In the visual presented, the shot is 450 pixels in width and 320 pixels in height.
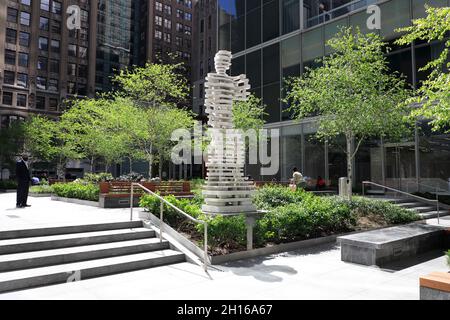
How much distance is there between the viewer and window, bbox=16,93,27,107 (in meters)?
56.9

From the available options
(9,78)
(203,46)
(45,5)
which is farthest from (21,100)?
(203,46)

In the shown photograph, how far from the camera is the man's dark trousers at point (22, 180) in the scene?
43.2 feet

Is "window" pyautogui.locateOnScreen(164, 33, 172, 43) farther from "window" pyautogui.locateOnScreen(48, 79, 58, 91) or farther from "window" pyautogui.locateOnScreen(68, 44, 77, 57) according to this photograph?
"window" pyautogui.locateOnScreen(48, 79, 58, 91)

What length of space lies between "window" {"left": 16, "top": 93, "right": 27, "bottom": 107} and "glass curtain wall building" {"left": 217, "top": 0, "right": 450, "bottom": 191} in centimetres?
3914

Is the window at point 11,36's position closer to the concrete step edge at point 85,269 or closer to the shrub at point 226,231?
the shrub at point 226,231

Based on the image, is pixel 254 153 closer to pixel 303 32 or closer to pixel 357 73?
pixel 303 32

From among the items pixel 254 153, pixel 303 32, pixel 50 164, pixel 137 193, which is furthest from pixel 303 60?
pixel 50 164

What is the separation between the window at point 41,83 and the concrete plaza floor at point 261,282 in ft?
193

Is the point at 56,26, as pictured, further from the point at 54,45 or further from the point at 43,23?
the point at 54,45

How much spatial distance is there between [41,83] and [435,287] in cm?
6628

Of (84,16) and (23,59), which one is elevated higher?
(84,16)

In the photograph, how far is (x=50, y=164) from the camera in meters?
51.6

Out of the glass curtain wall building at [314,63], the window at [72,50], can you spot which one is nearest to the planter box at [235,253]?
the glass curtain wall building at [314,63]

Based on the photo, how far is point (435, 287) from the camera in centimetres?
459
